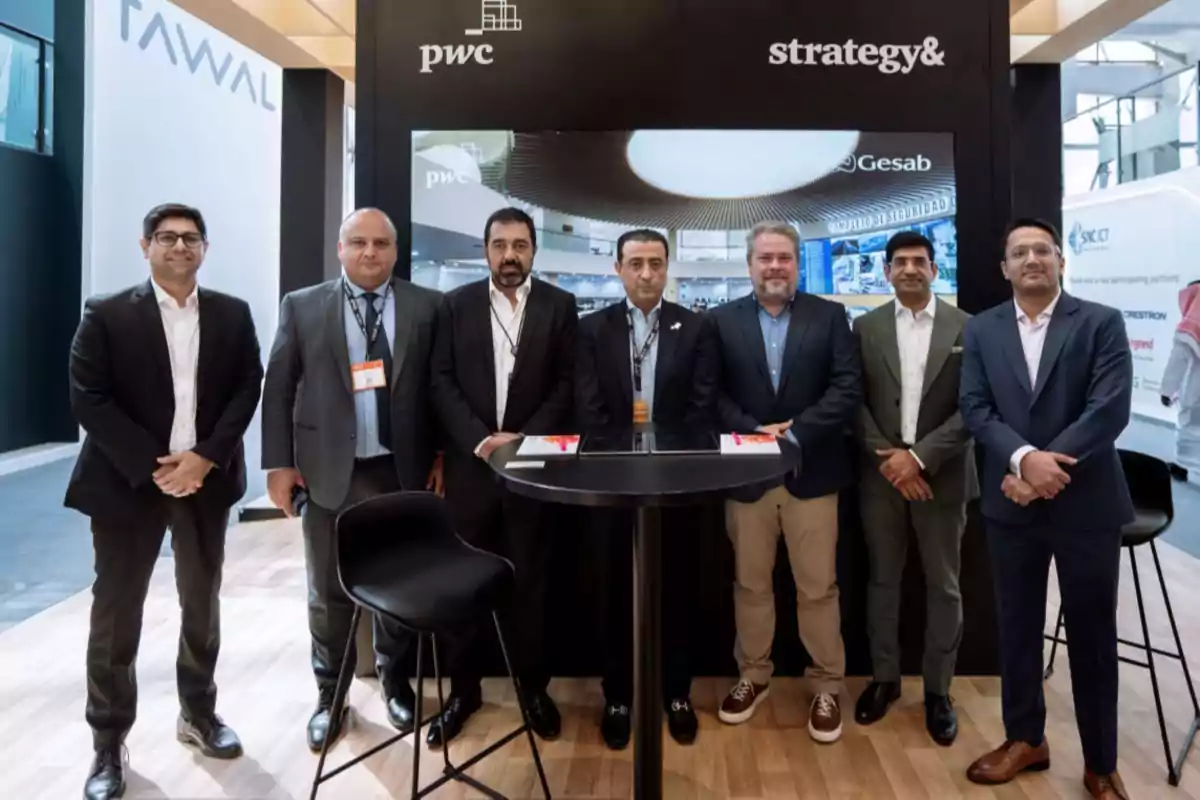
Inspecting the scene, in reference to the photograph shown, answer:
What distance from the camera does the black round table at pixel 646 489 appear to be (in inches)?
68.4

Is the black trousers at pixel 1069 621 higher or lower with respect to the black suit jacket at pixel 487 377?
lower

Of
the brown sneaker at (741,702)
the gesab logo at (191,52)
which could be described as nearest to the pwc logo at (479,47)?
the brown sneaker at (741,702)

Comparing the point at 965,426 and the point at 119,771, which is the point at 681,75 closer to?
the point at 965,426

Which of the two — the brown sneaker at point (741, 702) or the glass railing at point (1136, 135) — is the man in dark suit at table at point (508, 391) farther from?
the glass railing at point (1136, 135)

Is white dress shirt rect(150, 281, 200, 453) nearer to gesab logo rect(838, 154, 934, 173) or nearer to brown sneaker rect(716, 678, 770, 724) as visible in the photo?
brown sneaker rect(716, 678, 770, 724)

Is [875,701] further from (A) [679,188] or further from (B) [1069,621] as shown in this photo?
(A) [679,188]

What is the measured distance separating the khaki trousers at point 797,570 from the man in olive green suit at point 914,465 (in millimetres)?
189

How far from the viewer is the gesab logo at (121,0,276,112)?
7.64 metres

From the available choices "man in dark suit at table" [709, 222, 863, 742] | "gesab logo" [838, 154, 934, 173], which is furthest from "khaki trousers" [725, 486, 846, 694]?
"gesab logo" [838, 154, 934, 173]

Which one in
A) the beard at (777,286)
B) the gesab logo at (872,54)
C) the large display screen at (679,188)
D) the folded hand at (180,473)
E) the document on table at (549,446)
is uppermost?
the gesab logo at (872,54)

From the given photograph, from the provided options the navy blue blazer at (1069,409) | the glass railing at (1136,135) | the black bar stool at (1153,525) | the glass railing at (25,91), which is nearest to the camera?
the navy blue blazer at (1069,409)

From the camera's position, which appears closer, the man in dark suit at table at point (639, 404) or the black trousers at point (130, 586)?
the black trousers at point (130, 586)

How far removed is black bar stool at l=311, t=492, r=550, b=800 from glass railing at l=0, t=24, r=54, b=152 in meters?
7.66

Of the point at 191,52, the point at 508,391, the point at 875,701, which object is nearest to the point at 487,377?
the point at 508,391
